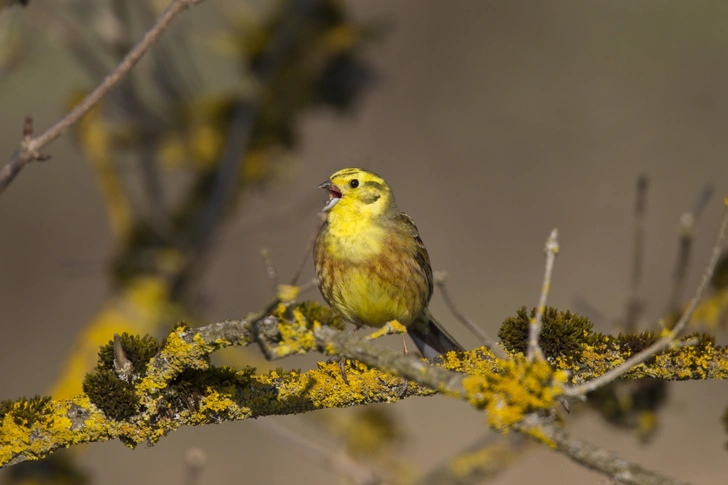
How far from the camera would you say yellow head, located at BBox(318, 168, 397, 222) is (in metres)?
3.96

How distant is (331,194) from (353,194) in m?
0.13

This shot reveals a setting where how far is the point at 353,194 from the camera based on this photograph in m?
3.99

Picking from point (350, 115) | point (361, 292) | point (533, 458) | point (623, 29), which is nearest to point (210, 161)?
point (350, 115)

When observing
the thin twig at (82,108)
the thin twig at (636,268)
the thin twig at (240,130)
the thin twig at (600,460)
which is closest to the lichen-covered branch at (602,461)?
the thin twig at (600,460)

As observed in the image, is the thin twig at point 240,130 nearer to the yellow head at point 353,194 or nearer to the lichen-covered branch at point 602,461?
the yellow head at point 353,194

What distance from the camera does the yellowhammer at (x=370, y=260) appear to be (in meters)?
3.79

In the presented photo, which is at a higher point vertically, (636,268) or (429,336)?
(429,336)

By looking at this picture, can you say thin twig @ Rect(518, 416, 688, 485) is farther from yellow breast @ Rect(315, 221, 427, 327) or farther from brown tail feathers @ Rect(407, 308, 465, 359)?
brown tail feathers @ Rect(407, 308, 465, 359)

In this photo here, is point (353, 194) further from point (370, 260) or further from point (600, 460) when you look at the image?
point (600, 460)

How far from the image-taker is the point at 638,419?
3.68 m

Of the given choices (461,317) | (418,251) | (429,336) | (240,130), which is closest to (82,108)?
(461,317)

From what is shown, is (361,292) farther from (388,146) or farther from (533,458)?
(388,146)

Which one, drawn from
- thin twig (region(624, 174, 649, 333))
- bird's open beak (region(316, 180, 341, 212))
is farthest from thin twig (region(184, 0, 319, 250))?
thin twig (region(624, 174, 649, 333))

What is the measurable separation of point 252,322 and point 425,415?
21.4 feet
